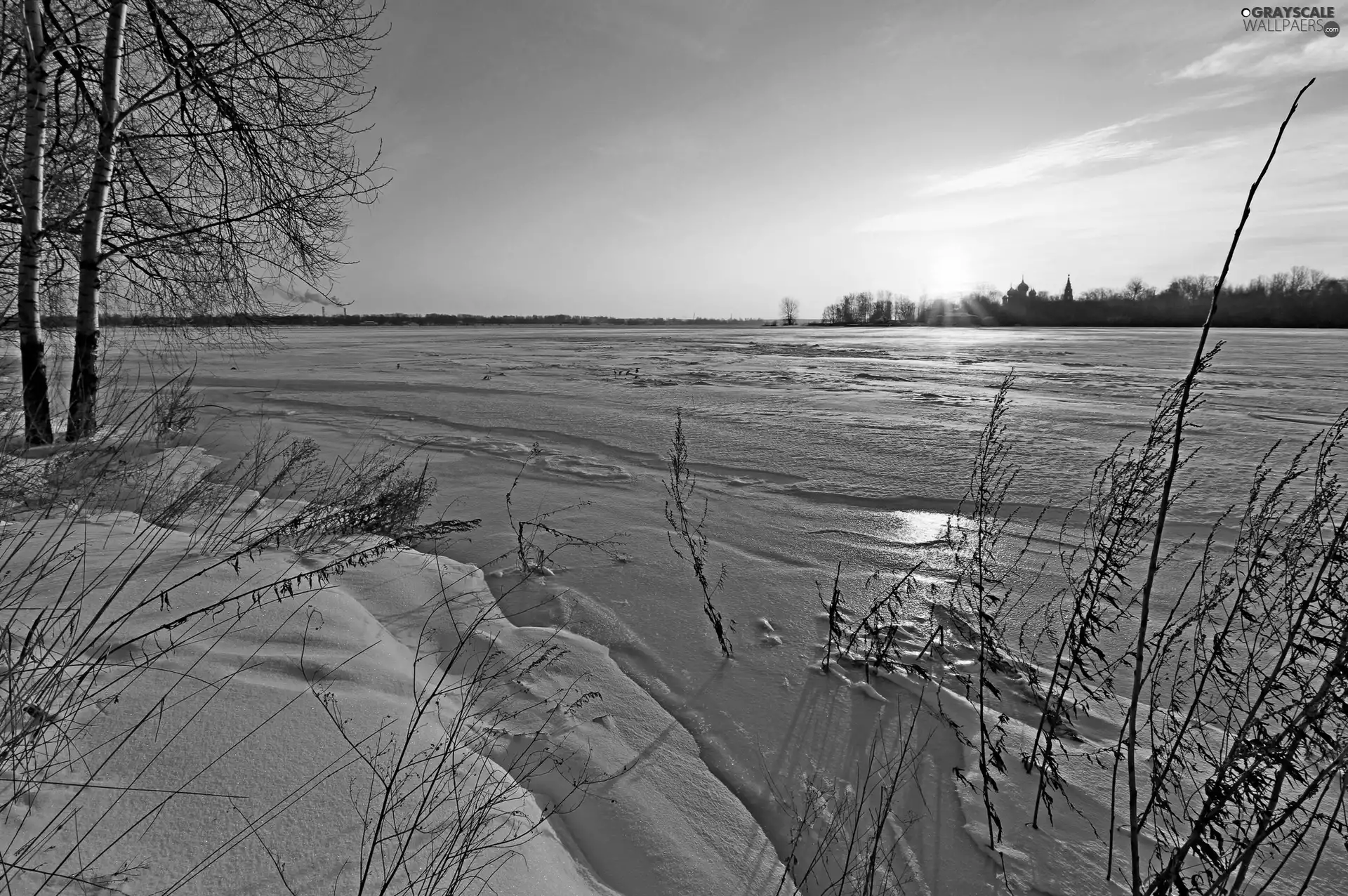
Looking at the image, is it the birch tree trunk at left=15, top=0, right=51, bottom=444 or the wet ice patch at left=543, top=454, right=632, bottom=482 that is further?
the wet ice patch at left=543, top=454, right=632, bottom=482

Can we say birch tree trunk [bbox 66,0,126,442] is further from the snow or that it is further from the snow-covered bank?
the snow-covered bank

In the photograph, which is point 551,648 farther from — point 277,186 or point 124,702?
point 277,186

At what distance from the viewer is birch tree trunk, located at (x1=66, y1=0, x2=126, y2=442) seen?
601 cm

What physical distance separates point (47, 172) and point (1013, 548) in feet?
34.7

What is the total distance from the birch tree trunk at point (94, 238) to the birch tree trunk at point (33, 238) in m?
0.25

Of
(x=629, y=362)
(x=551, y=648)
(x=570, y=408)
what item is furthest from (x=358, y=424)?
Answer: (x=629, y=362)

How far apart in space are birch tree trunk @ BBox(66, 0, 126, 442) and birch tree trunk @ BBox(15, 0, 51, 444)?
0.82 ft

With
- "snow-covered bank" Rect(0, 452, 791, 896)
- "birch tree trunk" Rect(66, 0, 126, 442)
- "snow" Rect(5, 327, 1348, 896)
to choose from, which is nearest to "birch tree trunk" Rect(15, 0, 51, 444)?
"birch tree trunk" Rect(66, 0, 126, 442)

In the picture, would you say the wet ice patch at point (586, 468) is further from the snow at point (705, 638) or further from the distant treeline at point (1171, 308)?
the distant treeline at point (1171, 308)

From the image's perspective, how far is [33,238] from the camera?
567 cm

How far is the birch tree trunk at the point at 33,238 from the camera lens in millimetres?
5645

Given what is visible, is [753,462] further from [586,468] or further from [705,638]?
[705,638]

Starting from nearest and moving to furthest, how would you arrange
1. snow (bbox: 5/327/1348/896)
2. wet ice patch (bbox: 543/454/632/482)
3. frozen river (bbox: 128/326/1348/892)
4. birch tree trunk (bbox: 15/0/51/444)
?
snow (bbox: 5/327/1348/896)
frozen river (bbox: 128/326/1348/892)
birch tree trunk (bbox: 15/0/51/444)
wet ice patch (bbox: 543/454/632/482)

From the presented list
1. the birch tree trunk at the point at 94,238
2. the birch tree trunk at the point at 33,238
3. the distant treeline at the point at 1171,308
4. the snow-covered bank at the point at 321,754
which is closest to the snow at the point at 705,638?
the snow-covered bank at the point at 321,754
